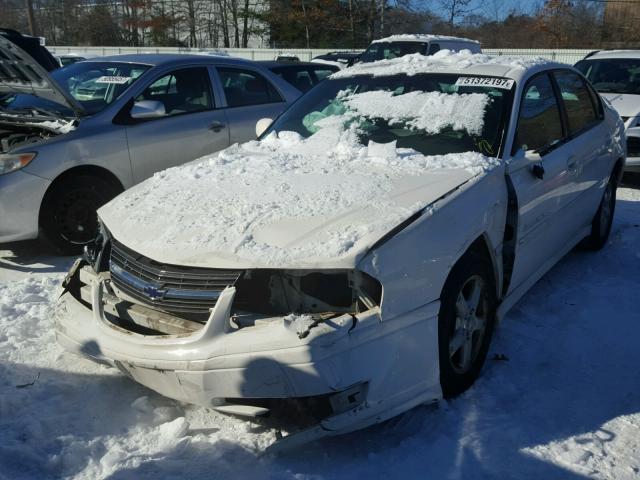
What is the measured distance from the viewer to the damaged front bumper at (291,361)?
252 centimetres

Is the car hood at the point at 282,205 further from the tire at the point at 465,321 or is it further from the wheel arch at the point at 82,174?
the wheel arch at the point at 82,174

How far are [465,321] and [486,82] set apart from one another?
1643 mm

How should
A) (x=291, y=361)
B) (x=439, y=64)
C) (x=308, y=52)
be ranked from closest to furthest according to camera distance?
(x=291, y=361)
(x=439, y=64)
(x=308, y=52)

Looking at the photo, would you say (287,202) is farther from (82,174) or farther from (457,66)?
(82,174)

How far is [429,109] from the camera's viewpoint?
3.98m

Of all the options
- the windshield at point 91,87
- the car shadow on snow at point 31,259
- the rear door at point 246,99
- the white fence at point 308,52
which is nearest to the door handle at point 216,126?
the rear door at point 246,99

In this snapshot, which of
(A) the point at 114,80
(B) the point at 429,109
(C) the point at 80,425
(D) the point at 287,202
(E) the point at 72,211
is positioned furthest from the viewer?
(A) the point at 114,80

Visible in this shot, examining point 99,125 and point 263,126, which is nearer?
point 263,126

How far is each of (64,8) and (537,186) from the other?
46.6 metres

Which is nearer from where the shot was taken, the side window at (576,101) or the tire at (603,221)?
the side window at (576,101)

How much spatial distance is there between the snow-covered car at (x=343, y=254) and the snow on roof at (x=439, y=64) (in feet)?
0.12

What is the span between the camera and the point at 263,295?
9.16ft

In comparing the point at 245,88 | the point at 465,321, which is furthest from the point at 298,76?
the point at 465,321

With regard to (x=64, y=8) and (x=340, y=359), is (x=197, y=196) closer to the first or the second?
(x=340, y=359)
